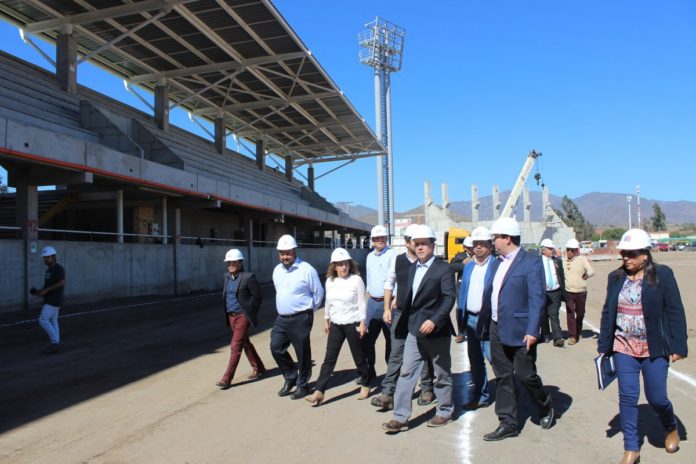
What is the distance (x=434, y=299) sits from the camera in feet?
16.4

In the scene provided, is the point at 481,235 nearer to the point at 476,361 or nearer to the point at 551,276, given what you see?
the point at 476,361

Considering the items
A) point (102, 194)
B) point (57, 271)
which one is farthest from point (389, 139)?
point (57, 271)

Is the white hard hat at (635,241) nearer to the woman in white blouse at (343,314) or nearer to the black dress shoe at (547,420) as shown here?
the black dress shoe at (547,420)

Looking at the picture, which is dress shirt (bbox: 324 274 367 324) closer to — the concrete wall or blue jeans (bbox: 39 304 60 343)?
blue jeans (bbox: 39 304 60 343)

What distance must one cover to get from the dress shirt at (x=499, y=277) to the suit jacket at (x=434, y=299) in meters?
0.36

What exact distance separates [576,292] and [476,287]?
4415 millimetres

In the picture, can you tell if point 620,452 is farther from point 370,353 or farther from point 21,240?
point 21,240

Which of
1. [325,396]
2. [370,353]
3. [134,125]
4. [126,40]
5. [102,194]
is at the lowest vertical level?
[325,396]

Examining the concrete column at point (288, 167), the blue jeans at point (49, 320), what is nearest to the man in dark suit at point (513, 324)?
the blue jeans at point (49, 320)

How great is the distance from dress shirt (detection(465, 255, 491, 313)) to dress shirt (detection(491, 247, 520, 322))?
0.61 meters

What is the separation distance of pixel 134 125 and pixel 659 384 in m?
22.9

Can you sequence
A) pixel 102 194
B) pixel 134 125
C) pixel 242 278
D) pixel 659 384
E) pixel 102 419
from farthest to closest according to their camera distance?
pixel 134 125 → pixel 102 194 → pixel 242 278 → pixel 102 419 → pixel 659 384

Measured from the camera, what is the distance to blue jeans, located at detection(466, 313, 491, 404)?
214 inches

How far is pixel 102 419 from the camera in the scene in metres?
5.43
